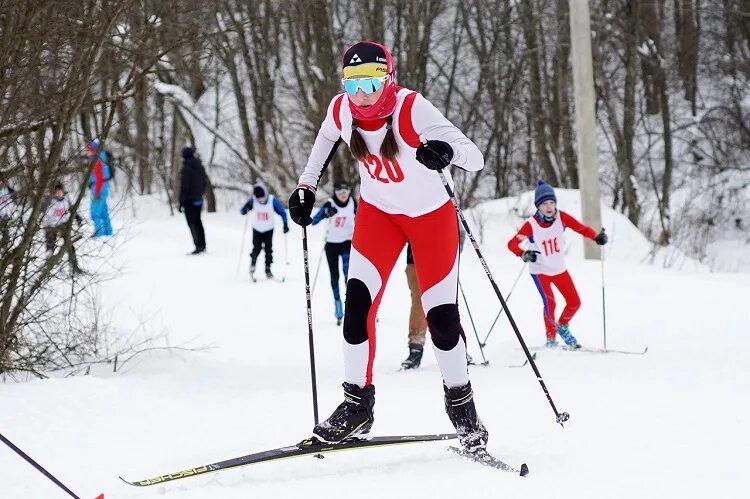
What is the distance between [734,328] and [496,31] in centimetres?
1836

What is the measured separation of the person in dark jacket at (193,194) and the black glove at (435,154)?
11544mm

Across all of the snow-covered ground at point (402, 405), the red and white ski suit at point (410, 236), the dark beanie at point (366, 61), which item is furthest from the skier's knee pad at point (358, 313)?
the dark beanie at point (366, 61)

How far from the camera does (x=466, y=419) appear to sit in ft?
14.4

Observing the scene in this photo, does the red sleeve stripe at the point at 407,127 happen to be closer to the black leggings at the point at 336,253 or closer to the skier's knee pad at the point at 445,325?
the skier's knee pad at the point at 445,325

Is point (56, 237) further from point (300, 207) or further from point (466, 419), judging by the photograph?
point (466, 419)

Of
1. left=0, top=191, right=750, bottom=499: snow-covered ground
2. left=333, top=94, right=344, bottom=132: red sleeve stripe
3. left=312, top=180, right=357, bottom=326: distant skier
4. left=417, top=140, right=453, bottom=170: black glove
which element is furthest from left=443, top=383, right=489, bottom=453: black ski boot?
left=312, top=180, right=357, bottom=326: distant skier

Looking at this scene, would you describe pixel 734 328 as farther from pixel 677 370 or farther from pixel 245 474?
pixel 245 474

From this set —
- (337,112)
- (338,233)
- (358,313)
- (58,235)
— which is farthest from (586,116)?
(358,313)

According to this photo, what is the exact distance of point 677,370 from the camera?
7012 mm

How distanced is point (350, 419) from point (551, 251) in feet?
15.3

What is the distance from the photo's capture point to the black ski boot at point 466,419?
4316 millimetres

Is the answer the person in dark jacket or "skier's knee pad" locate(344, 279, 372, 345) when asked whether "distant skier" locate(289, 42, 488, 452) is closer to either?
"skier's knee pad" locate(344, 279, 372, 345)

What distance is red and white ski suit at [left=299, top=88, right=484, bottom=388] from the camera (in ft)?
14.5

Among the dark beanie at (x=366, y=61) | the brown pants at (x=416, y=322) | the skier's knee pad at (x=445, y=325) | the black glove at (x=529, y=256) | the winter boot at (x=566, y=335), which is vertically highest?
the dark beanie at (x=366, y=61)
